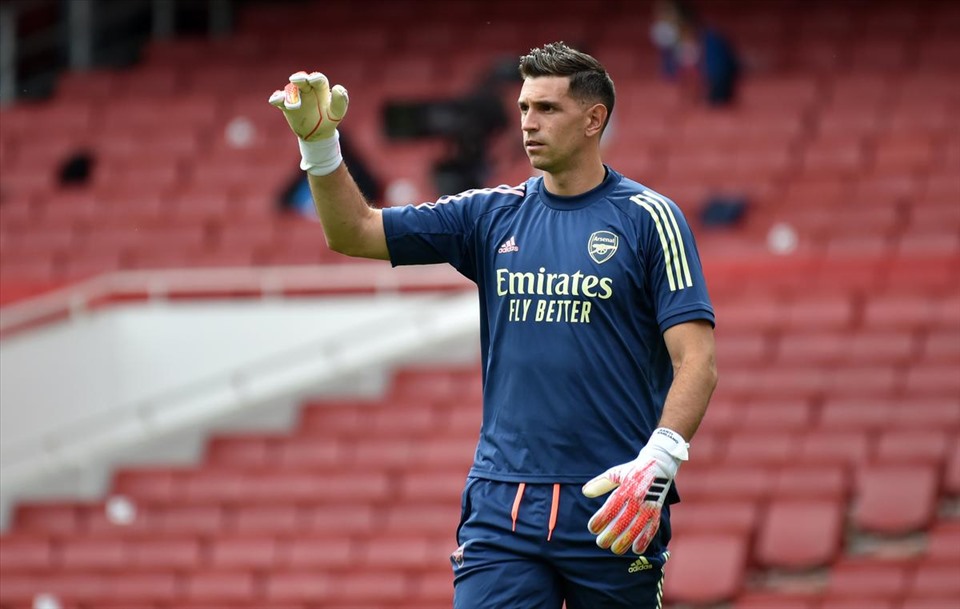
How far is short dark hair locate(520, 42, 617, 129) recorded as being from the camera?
13.0 ft

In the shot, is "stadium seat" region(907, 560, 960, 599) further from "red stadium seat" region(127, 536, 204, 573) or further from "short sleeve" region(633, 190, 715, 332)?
"short sleeve" region(633, 190, 715, 332)

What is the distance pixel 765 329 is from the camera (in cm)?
1018

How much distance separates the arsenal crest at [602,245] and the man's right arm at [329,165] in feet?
1.65

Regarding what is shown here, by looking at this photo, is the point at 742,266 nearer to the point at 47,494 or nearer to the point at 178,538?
the point at 178,538

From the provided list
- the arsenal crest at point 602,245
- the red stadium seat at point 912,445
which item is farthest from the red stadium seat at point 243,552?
the arsenal crest at point 602,245

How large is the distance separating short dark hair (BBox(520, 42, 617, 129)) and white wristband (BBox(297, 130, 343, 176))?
0.47 m

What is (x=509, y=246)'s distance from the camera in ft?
13.2

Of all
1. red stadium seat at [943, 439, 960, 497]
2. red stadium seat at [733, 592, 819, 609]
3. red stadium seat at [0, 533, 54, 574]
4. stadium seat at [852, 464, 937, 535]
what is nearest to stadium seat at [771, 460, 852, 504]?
stadium seat at [852, 464, 937, 535]

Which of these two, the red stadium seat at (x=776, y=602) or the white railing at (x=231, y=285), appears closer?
the red stadium seat at (x=776, y=602)

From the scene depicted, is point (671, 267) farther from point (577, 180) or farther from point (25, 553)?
point (25, 553)

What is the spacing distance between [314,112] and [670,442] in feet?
3.59

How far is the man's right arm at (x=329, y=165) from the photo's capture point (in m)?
3.91

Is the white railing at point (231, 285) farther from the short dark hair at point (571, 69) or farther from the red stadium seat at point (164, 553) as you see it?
the short dark hair at point (571, 69)

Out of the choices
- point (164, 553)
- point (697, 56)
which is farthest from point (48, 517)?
point (697, 56)
